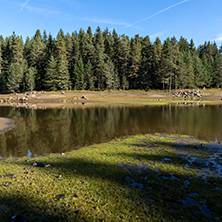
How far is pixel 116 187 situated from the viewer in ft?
23.7

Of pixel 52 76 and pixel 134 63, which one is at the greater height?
pixel 134 63

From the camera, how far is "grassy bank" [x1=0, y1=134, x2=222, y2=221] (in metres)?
5.66

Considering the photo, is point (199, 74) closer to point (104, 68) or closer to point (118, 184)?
point (104, 68)

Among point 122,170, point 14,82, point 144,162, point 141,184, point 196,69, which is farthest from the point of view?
point 196,69

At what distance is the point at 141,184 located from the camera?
7.70m

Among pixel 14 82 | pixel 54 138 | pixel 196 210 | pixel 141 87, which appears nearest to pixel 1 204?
pixel 196 210

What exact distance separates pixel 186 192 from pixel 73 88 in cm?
8343

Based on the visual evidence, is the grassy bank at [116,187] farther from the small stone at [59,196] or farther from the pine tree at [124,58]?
the pine tree at [124,58]

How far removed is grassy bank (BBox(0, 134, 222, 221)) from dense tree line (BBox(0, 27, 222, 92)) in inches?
2812

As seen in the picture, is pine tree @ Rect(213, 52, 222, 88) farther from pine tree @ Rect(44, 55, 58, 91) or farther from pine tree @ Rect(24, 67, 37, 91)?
pine tree @ Rect(24, 67, 37, 91)

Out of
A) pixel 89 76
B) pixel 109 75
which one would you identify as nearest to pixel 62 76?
pixel 89 76

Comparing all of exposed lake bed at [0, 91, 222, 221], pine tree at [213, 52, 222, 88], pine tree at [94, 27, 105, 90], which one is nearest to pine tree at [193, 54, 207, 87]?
pine tree at [213, 52, 222, 88]

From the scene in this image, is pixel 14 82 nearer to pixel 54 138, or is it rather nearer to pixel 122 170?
pixel 54 138

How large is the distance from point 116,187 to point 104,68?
263ft
